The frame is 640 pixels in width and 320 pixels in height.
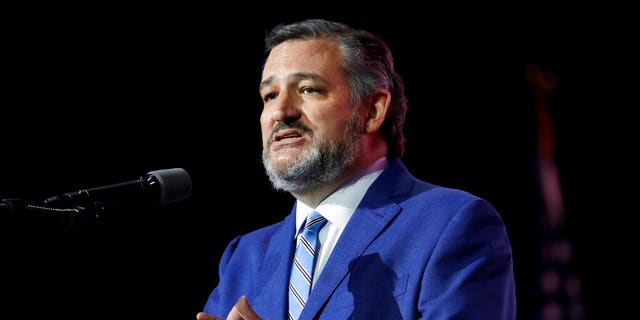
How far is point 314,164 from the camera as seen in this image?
8.35ft

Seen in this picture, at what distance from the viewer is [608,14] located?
163 inches

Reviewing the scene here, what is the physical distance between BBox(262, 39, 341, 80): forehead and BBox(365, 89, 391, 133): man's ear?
0.64 feet

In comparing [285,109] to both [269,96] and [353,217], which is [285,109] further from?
[353,217]

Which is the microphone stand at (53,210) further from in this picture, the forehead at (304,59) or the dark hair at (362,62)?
the dark hair at (362,62)

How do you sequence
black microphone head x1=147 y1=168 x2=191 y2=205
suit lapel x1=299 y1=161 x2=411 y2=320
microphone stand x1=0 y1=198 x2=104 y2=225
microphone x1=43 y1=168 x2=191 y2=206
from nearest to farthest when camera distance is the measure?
1. microphone stand x1=0 y1=198 x2=104 y2=225
2. microphone x1=43 y1=168 x2=191 y2=206
3. black microphone head x1=147 y1=168 x2=191 y2=205
4. suit lapel x1=299 y1=161 x2=411 y2=320

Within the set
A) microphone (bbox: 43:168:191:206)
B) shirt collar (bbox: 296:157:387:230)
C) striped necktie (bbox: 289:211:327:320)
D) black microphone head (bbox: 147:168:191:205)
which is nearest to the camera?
microphone (bbox: 43:168:191:206)

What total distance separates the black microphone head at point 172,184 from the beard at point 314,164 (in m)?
0.69

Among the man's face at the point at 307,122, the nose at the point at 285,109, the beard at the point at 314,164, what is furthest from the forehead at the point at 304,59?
the beard at the point at 314,164

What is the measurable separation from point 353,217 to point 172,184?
2.55 feet

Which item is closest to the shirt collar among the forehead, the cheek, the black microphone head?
the cheek

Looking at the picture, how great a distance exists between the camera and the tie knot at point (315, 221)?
8.29 feet

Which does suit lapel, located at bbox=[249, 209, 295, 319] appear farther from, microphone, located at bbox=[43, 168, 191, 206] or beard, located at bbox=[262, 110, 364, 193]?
microphone, located at bbox=[43, 168, 191, 206]

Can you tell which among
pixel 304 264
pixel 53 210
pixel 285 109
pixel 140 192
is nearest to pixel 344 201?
pixel 304 264

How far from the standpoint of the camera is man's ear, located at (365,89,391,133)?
108 inches
